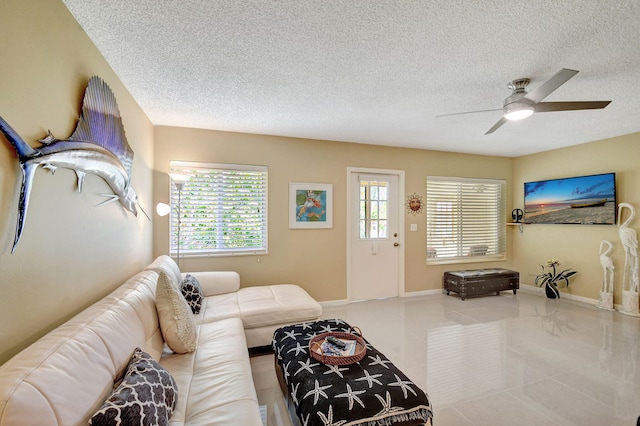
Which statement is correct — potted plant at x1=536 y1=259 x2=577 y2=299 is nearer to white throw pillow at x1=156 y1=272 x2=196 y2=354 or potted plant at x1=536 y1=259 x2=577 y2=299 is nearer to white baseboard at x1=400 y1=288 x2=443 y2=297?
white baseboard at x1=400 y1=288 x2=443 y2=297

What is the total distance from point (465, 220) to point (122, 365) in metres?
5.38

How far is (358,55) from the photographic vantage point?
1964 millimetres

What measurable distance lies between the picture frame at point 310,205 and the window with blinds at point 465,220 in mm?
1944

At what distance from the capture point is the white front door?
4.39 meters

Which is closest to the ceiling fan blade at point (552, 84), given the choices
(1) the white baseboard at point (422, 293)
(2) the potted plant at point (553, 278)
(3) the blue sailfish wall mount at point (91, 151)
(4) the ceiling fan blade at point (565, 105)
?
(4) the ceiling fan blade at point (565, 105)

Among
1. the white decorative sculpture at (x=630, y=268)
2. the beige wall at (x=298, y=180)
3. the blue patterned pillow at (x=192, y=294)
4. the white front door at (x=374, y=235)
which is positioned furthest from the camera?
the white front door at (x=374, y=235)

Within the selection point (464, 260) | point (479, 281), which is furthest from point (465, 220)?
point (479, 281)

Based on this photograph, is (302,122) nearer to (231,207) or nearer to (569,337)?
(231,207)

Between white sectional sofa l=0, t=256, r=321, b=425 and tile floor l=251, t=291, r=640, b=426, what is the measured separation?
0.56 meters

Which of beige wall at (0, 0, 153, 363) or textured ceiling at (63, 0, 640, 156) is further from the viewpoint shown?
textured ceiling at (63, 0, 640, 156)

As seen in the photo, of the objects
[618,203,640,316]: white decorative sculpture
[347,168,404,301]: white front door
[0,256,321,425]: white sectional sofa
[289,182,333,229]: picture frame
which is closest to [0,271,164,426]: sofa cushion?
[0,256,321,425]: white sectional sofa

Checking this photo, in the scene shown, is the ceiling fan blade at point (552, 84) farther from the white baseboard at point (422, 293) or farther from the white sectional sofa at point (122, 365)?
the white baseboard at point (422, 293)

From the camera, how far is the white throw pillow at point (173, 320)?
181 centimetres

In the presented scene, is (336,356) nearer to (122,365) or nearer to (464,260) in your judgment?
(122,365)
